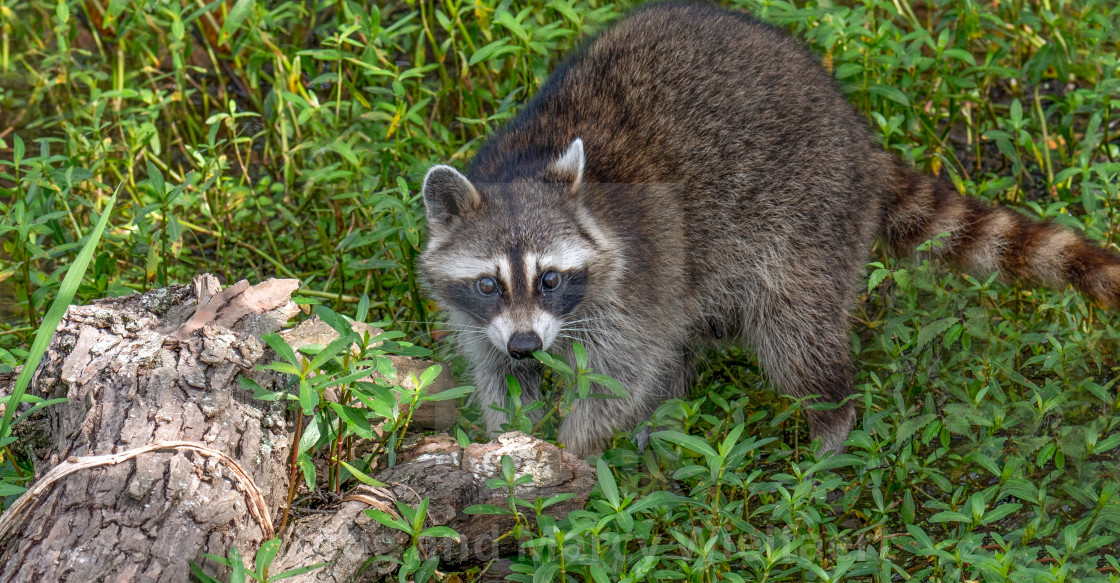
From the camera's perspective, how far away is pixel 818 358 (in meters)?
3.72

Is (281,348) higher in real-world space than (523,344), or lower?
higher

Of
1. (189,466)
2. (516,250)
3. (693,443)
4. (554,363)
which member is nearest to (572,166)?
(516,250)

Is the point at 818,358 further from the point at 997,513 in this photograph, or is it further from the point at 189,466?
the point at 189,466

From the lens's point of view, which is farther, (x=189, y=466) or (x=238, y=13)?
(x=238, y=13)

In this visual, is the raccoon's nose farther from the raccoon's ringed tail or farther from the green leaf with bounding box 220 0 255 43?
the green leaf with bounding box 220 0 255 43

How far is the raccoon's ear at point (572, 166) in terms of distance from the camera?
3432 millimetres

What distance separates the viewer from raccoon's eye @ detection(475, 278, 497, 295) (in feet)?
11.2

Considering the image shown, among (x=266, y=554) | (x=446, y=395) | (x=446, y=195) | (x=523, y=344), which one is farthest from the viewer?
(x=446, y=195)

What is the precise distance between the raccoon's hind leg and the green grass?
0.12m

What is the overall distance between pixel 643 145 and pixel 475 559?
1575mm

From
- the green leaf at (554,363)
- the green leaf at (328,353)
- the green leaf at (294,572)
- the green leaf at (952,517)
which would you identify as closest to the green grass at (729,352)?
the green leaf at (952,517)

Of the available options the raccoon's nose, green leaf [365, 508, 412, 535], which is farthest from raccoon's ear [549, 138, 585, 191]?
green leaf [365, 508, 412, 535]

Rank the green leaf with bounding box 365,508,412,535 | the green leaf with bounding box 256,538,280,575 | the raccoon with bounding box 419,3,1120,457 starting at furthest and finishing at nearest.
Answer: the raccoon with bounding box 419,3,1120,457
the green leaf with bounding box 365,508,412,535
the green leaf with bounding box 256,538,280,575

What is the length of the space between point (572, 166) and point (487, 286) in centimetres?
48
